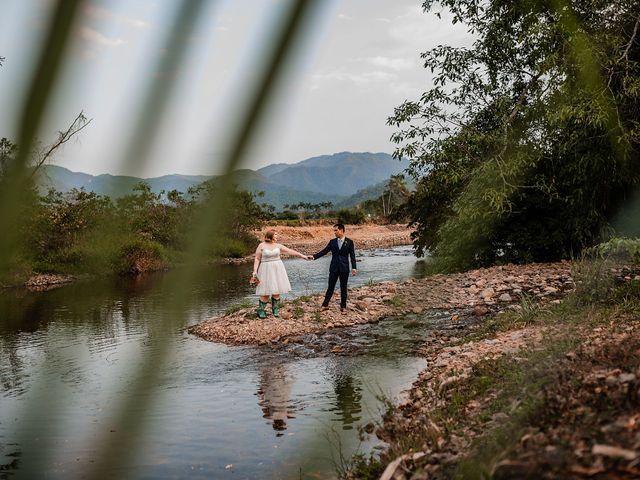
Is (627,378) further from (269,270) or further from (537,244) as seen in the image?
(537,244)

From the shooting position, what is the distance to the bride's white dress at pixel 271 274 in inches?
509

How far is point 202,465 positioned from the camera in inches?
237

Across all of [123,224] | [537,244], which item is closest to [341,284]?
[537,244]

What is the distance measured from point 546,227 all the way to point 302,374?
35.9ft

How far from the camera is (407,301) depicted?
15.0 metres

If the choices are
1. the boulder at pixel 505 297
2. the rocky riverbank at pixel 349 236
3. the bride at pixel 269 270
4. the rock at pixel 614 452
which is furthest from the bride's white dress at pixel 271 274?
the rocky riverbank at pixel 349 236

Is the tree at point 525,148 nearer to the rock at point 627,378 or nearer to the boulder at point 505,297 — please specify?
the boulder at point 505,297

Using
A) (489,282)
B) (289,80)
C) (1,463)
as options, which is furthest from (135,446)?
(489,282)

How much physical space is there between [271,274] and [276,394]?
4686 millimetres

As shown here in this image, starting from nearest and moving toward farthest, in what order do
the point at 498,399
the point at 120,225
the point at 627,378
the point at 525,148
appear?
the point at 120,225, the point at 627,378, the point at 498,399, the point at 525,148

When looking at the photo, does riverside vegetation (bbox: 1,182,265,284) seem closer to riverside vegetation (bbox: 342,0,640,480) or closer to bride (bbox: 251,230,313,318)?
riverside vegetation (bbox: 342,0,640,480)

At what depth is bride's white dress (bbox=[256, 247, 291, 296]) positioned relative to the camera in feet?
42.4

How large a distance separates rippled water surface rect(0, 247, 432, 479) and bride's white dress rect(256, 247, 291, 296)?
5.54 feet

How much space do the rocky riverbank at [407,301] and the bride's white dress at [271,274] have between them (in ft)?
1.99
